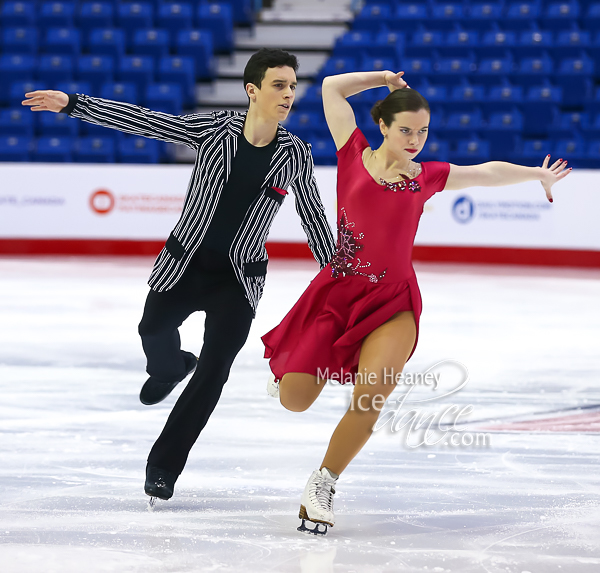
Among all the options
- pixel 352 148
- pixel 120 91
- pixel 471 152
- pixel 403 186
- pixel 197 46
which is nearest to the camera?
pixel 403 186

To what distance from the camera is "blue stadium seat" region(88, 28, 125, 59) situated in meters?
12.5

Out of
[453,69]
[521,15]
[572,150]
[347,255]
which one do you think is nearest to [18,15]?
[453,69]

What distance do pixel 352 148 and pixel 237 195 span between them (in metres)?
0.40

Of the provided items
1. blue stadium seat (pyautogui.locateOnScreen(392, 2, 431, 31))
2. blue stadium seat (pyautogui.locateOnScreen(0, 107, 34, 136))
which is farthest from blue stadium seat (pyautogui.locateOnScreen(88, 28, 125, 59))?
blue stadium seat (pyautogui.locateOnScreen(392, 2, 431, 31))

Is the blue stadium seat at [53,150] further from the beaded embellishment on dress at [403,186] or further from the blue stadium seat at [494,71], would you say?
the beaded embellishment on dress at [403,186]

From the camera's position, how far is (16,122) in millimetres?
11844

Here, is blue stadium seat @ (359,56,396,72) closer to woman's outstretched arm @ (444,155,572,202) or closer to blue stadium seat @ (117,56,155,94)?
blue stadium seat @ (117,56,155,94)

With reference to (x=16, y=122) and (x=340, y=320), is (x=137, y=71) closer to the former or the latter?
(x=16, y=122)

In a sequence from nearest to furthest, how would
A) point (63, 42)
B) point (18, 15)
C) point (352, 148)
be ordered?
point (352, 148) → point (63, 42) → point (18, 15)

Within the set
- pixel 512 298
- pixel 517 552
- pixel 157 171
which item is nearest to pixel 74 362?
pixel 517 552

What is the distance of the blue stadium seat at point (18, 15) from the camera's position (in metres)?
12.9

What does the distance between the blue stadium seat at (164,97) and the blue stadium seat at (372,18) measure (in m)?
2.80

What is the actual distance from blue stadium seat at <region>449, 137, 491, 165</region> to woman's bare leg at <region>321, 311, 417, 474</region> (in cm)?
859

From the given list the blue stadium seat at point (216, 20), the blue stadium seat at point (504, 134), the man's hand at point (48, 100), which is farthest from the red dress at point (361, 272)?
the blue stadium seat at point (216, 20)
